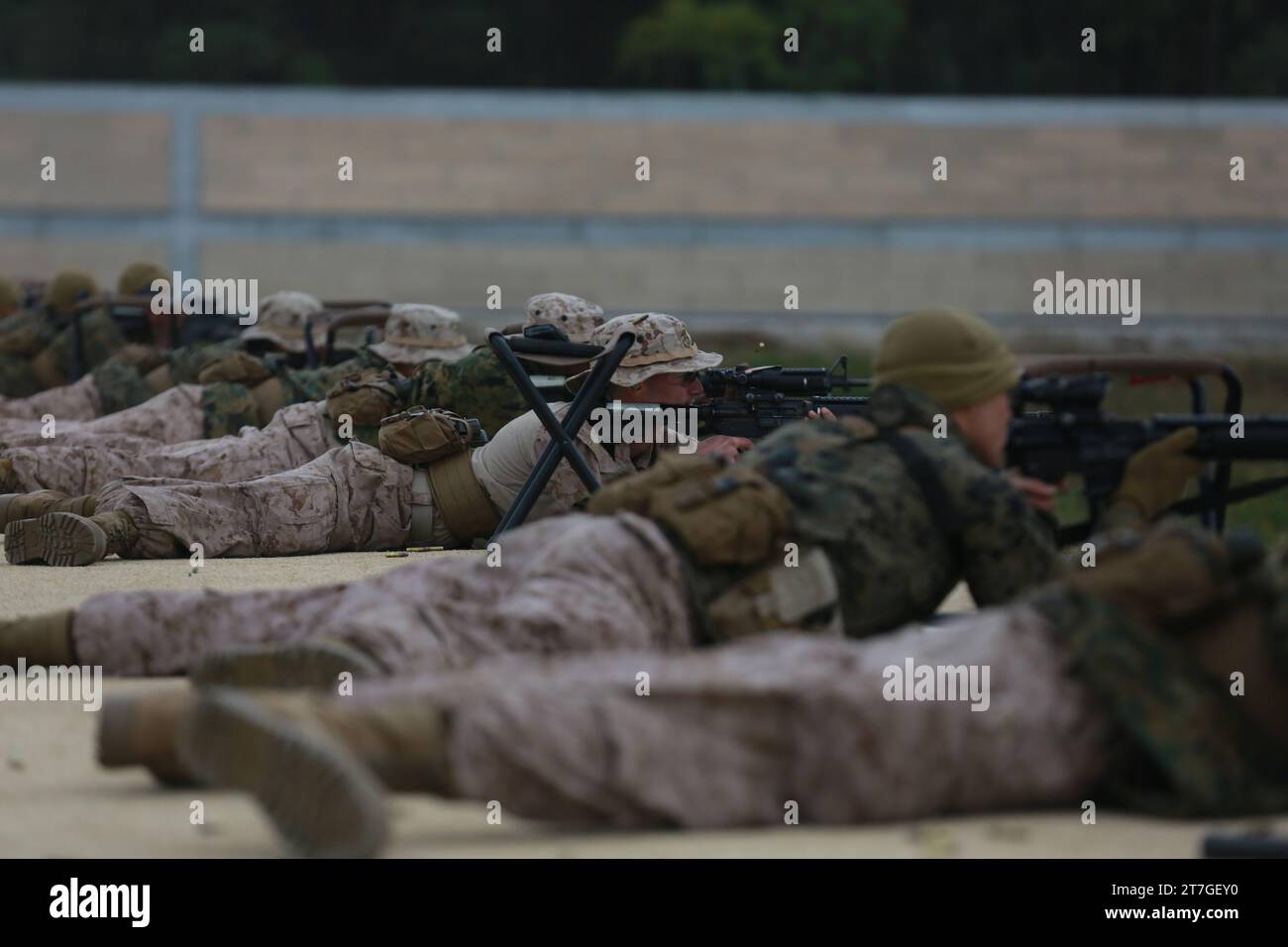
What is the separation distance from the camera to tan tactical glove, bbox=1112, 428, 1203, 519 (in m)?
5.76

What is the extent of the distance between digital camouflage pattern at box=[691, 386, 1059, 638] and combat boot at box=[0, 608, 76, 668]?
166cm

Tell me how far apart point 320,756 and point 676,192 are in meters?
25.2

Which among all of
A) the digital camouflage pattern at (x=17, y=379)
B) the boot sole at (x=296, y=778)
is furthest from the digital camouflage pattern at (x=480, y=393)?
the digital camouflage pattern at (x=17, y=379)

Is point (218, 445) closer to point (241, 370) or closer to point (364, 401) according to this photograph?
point (364, 401)

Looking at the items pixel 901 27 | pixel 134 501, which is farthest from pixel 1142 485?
pixel 901 27

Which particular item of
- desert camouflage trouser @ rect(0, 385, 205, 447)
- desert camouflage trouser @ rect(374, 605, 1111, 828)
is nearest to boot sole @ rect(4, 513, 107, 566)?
desert camouflage trouser @ rect(0, 385, 205, 447)

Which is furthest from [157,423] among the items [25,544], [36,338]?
[36,338]

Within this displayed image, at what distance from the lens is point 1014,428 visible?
577 cm

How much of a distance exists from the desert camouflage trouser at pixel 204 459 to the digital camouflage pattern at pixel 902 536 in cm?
497

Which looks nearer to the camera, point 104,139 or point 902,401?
point 902,401

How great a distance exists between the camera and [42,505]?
9.58 meters

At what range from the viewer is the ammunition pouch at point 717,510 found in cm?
479
